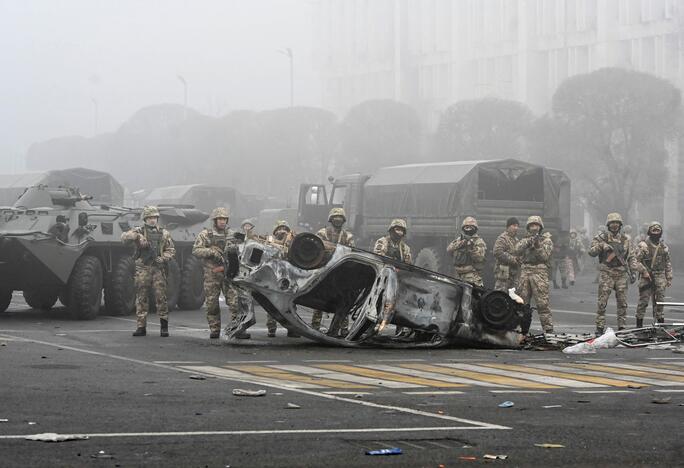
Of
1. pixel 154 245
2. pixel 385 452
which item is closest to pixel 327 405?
pixel 385 452

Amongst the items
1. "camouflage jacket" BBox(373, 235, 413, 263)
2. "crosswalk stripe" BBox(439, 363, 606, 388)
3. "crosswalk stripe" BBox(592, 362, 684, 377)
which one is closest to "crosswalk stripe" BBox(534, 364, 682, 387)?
"crosswalk stripe" BBox(439, 363, 606, 388)

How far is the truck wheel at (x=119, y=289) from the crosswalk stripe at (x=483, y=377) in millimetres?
9240

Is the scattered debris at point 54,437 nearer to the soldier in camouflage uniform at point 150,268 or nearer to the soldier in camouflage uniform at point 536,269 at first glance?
the soldier in camouflage uniform at point 150,268

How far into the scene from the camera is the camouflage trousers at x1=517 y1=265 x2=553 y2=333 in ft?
62.2

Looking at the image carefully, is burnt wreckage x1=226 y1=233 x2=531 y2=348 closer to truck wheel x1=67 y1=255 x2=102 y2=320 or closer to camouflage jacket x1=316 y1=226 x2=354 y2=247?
camouflage jacket x1=316 y1=226 x2=354 y2=247

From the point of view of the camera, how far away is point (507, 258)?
65.3 ft

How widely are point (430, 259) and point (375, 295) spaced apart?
17.5m

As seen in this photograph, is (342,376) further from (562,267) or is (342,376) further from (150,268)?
(562,267)

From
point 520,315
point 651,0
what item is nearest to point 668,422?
point 520,315

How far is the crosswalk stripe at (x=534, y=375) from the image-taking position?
12.5 meters

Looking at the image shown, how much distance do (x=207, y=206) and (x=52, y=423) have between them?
156 feet

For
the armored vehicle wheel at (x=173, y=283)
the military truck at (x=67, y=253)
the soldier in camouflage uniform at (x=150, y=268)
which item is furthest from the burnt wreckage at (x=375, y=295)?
the armored vehicle wheel at (x=173, y=283)

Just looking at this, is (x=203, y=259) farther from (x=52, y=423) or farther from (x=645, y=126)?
(x=645, y=126)

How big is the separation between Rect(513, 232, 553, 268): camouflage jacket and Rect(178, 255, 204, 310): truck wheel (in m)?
7.59
